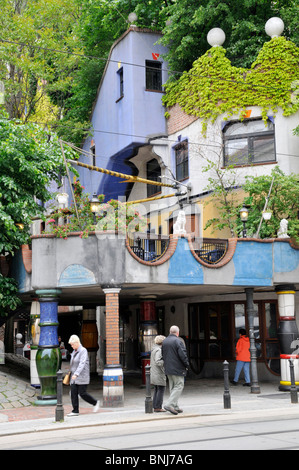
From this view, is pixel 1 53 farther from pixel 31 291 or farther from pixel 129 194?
pixel 31 291

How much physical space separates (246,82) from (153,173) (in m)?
6.80

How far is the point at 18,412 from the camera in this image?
1431 cm

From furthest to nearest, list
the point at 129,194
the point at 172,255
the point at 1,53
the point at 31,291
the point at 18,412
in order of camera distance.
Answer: the point at 129,194 < the point at 1,53 < the point at 31,291 < the point at 172,255 < the point at 18,412

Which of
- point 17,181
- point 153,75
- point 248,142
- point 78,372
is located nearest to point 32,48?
point 153,75

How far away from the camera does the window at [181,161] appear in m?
24.2

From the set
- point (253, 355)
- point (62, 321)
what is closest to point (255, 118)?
point (253, 355)

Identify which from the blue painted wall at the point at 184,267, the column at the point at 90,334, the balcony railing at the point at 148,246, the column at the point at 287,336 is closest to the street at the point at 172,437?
the blue painted wall at the point at 184,267

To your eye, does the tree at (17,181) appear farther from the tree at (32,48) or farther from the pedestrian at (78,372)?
the tree at (32,48)

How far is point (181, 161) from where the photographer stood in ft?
80.7

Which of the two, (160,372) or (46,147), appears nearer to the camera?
(160,372)

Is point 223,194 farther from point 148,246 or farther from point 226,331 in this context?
point 148,246

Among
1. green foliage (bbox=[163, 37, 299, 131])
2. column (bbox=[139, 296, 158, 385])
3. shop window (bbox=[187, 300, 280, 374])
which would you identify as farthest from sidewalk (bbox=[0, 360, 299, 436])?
green foliage (bbox=[163, 37, 299, 131])

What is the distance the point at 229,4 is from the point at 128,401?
56.5ft

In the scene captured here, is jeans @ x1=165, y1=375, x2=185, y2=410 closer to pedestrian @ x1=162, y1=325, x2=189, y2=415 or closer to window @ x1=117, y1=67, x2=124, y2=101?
pedestrian @ x1=162, y1=325, x2=189, y2=415
